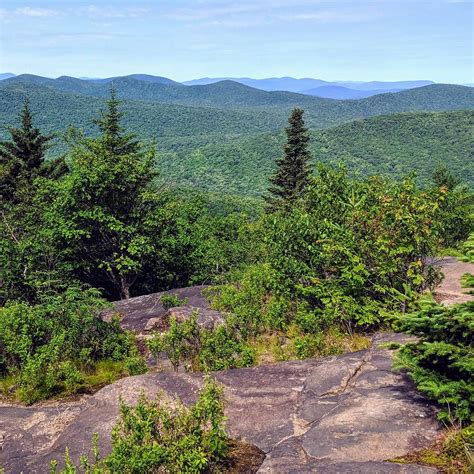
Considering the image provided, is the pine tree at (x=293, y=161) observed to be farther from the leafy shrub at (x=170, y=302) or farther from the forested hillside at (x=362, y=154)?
the forested hillside at (x=362, y=154)

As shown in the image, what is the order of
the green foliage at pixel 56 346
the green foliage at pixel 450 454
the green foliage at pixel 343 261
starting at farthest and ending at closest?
1. the green foliage at pixel 343 261
2. the green foliage at pixel 56 346
3. the green foliage at pixel 450 454

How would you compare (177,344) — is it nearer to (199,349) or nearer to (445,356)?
(199,349)

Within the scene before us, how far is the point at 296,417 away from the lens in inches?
233

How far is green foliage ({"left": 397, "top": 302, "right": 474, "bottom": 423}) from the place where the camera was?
4.87m

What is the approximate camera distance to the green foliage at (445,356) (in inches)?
192

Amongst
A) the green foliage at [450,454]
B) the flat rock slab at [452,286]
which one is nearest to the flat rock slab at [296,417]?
the green foliage at [450,454]

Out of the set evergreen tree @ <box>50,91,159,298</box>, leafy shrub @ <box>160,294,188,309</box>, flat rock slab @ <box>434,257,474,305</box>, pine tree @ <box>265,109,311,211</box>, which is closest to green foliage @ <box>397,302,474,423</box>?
flat rock slab @ <box>434,257,474,305</box>

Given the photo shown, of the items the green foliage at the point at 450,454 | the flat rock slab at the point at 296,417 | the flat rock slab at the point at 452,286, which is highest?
the green foliage at the point at 450,454

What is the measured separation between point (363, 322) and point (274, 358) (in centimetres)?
176

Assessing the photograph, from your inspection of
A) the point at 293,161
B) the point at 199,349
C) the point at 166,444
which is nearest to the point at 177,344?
the point at 199,349

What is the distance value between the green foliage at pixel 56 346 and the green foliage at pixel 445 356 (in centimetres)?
496

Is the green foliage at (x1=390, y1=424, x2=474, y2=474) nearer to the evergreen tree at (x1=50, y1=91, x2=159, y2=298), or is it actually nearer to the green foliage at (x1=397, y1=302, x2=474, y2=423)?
the green foliage at (x1=397, y1=302, x2=474, y2=423)

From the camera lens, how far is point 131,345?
34.1 feet

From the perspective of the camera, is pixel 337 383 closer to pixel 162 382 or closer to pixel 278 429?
pixel 278 429
